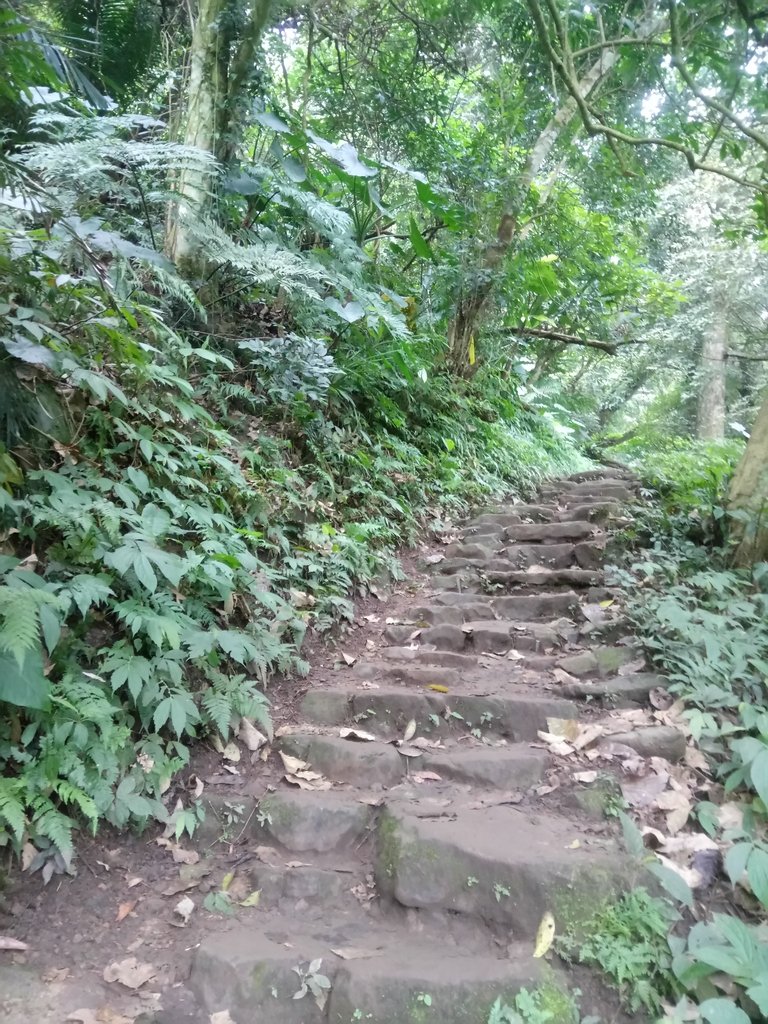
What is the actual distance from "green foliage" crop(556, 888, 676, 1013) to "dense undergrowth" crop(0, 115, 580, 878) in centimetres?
156

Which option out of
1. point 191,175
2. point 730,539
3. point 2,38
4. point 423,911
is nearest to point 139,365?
point 2,38

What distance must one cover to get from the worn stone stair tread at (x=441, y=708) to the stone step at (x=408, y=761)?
0.41ft

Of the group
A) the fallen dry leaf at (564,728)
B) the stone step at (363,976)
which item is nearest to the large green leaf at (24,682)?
the stone step at (363,976)

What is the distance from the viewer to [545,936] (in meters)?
2.12

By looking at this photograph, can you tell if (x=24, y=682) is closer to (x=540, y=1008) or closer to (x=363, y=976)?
(x=363, y=976)

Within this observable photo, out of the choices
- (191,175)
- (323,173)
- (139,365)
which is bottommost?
(139,365)

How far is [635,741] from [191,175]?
16.1 ft

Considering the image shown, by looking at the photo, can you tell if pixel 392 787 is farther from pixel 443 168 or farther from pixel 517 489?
pixel 443 168

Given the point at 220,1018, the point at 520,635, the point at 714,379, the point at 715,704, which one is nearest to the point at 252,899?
the point at 220,1018

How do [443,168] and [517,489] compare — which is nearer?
[443,168]

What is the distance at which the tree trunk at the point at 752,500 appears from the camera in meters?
4.05

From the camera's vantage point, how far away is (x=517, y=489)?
27.3 ft

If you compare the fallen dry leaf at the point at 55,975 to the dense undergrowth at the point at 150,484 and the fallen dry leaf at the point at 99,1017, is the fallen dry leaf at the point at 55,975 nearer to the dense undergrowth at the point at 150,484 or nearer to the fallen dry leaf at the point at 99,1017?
the fallen dry leaf at the point at 99,1017

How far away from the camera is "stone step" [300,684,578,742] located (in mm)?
3209
